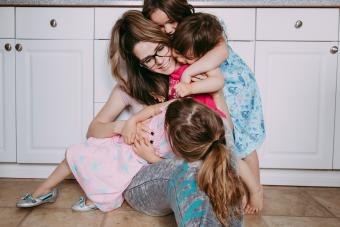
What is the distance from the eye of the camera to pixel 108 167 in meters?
1.49

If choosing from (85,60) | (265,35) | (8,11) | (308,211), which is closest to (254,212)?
(308,211)

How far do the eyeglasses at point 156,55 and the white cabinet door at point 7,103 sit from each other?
78 centimetres

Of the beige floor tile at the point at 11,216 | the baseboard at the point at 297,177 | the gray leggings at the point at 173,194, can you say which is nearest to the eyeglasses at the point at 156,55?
the gray leggings at the point at 173,194

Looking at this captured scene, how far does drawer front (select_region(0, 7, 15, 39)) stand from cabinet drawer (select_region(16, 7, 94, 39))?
0.03 metres

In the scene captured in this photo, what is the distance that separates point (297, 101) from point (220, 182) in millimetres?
889

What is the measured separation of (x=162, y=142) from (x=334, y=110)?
93cm

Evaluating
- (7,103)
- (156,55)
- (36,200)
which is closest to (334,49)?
(156,55)

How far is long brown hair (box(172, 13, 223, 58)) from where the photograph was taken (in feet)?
4.61

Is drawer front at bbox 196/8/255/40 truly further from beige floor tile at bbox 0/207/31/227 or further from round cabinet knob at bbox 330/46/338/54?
beige floor tile at bbox 0/207/31/227

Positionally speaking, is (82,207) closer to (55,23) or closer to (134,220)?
(134,220)

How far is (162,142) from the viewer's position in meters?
1.44

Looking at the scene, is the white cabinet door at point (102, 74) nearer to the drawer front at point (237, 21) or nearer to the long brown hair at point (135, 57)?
the long brown hair at point (135, 57)

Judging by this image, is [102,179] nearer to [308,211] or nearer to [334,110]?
[308,211]

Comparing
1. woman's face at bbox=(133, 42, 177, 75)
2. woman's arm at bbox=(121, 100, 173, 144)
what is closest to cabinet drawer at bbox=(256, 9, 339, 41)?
woman's face at bbox=(133, 42, 177, 75)
